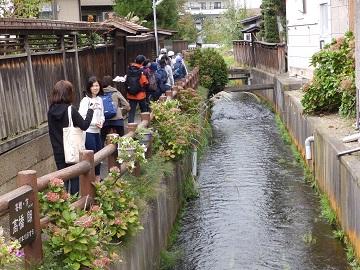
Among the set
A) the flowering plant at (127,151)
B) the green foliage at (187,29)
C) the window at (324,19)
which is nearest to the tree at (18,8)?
the flowering plant at (127,151)

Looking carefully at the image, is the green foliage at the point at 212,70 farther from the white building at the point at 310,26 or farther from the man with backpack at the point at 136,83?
the man with backpack at the point at 136,83

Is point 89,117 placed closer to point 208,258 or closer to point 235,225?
point 208,258

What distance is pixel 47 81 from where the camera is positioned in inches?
392

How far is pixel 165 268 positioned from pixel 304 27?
16576 mm

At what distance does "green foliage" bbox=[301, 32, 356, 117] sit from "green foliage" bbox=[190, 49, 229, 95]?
36.1ft

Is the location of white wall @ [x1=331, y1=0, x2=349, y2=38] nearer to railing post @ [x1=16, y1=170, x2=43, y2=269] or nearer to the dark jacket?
the dark jacket

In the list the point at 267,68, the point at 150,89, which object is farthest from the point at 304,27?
the point at 150,89

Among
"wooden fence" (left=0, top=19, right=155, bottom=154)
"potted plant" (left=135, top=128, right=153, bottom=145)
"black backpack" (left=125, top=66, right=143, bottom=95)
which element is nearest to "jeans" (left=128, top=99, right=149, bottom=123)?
"black backpack" (left=125, top=66, right=143, bottom=95)

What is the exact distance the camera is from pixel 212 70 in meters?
26.4

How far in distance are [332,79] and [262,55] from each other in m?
19.2

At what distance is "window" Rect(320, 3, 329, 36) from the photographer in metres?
19.1

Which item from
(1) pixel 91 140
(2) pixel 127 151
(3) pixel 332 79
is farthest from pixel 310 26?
(2) pixel 127 151

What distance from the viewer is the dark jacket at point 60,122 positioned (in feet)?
22.5

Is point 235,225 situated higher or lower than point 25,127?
lower
